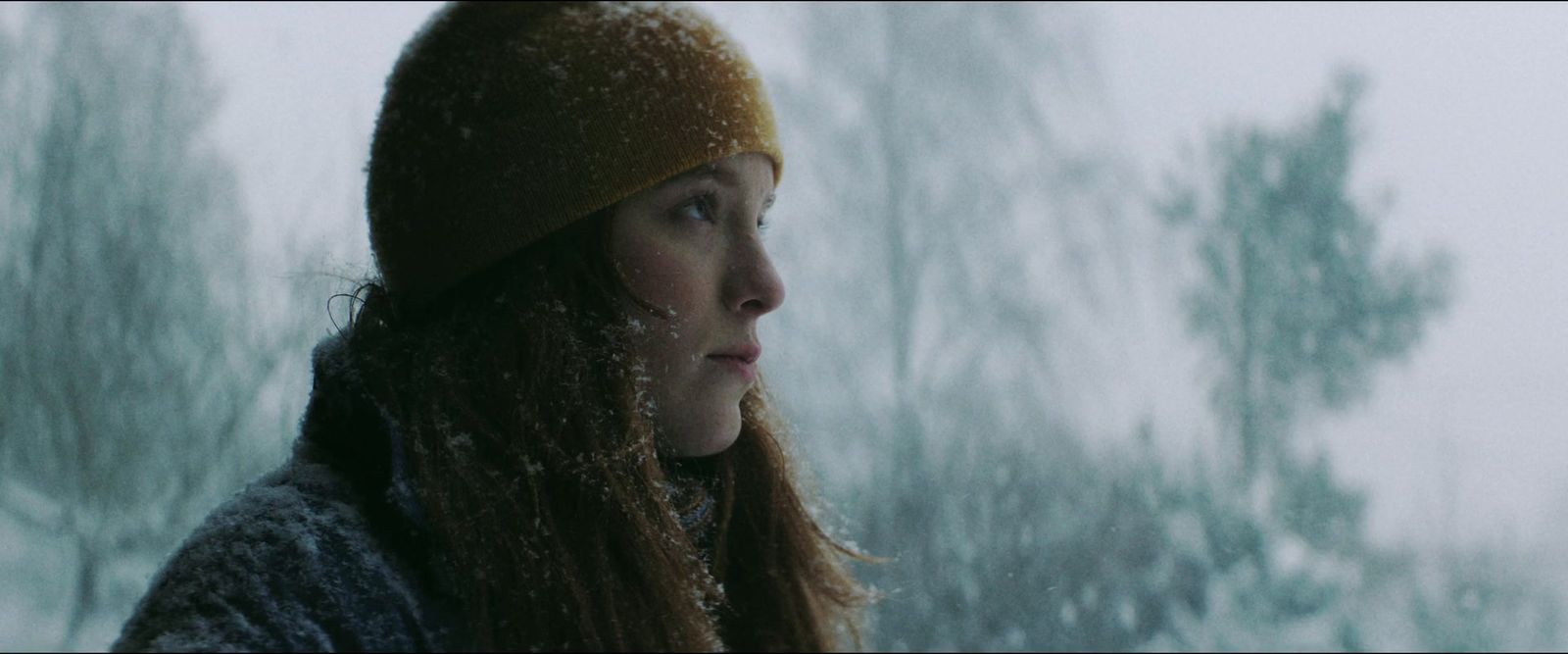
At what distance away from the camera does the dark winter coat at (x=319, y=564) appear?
0.58 m

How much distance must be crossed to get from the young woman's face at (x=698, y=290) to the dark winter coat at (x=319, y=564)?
0.58 feet

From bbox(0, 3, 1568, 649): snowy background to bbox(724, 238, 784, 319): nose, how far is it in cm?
76

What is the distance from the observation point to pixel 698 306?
2.45ft

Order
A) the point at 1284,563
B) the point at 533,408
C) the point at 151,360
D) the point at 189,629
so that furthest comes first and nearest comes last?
the point at 1284,563 → the point at 151,360 → the point at 533,408 → the point at 189,629

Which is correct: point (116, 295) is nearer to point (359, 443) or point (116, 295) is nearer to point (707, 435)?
point (359, 443)

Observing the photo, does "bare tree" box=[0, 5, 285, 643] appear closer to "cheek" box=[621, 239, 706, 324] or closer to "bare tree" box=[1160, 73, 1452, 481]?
"cheek" box=[621, 239, 706, 324]

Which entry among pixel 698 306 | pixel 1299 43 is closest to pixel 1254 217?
pixel 1299 43

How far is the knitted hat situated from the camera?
71 cm

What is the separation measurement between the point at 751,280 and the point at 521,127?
182mm

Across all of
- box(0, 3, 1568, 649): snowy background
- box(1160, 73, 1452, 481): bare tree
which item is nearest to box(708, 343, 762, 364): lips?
box(0, 3, 1568, 649): snowy background

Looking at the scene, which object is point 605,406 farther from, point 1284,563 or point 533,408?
point 1284,563

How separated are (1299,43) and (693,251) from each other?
1493mm

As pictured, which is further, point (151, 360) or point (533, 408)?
point (151, 360)

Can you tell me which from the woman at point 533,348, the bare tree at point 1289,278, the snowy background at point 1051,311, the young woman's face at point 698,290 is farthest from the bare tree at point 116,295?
the bare tree at point 1289,278
